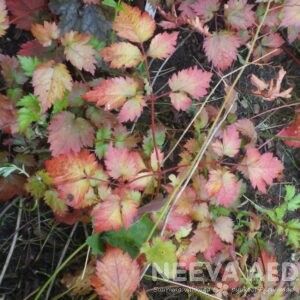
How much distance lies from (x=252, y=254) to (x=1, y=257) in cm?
86

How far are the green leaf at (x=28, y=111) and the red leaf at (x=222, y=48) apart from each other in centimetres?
57

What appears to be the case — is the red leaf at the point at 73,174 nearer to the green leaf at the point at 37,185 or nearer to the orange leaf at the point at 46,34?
the green leaf at the point at 37,185

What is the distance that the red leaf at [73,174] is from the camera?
1.07m

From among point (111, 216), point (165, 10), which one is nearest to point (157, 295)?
point (111, 216)

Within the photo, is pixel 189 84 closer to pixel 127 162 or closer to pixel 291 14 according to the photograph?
pixel 127 162

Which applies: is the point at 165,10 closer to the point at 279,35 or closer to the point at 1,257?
the point at 279,35

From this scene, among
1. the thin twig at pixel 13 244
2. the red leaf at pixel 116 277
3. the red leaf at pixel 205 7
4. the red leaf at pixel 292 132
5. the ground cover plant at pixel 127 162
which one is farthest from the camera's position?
the red leaf at pixel 292 132

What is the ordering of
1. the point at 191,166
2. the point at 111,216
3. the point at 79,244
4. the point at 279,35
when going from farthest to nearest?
the point at 279,35 < the point at 79,244 < the point at 191,166 < the point at 111,216

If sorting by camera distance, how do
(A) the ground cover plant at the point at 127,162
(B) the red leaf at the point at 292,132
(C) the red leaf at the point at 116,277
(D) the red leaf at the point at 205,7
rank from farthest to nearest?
1. (B) the red leaf at the point at 292,132
2. (D) the red leaf at the point at 205,7
3. (A) the ground cover plant at the point at 127,162
4. (C) the red leaf at the point at 116,277

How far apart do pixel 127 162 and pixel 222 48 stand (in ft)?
1.70

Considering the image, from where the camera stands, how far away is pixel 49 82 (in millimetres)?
1102

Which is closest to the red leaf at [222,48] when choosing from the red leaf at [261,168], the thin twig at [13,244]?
the red leaf at [261,168]

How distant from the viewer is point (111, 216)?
106 centimetres

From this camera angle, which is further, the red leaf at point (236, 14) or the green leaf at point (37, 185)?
the red leaf at point (236, 14)
